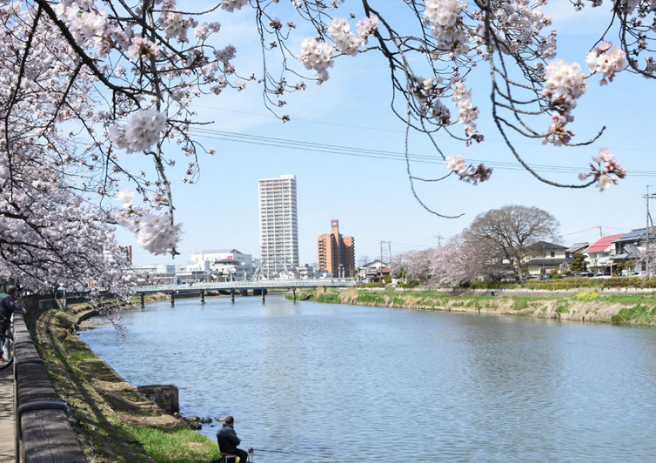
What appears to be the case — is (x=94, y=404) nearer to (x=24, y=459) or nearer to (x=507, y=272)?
(x=24, y=459)

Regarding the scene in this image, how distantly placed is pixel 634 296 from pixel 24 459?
39.4m

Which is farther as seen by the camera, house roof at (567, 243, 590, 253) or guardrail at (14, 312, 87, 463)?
house roof at (567, 243, 590, 253)

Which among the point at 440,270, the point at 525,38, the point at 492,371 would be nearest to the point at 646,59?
the point at 525,38

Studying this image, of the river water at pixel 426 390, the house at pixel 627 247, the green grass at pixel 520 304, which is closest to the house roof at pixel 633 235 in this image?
the house at pixel 627 247

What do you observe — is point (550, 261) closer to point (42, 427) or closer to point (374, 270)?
point (374, 270)

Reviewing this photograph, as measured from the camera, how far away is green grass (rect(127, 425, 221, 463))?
1005 centimetres

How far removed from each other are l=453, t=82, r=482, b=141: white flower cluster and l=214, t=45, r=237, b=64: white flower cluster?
234cm

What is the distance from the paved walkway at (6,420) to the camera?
616cm

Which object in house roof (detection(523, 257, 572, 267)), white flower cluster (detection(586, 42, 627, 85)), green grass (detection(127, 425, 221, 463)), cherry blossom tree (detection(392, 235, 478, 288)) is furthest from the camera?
house roof (detection(523, 257, 572, 267))

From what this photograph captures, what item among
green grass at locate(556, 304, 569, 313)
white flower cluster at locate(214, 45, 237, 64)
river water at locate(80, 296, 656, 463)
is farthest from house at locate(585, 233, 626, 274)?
white flower cluster at locate(214, 45, 237, 64)

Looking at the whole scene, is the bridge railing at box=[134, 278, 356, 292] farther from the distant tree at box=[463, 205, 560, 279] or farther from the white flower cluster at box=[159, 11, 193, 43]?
the white flower cluster at box=[159, 11, 193, 43]

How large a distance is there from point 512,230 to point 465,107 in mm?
58700

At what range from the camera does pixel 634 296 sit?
36656 mm

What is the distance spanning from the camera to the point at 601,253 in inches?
3317
